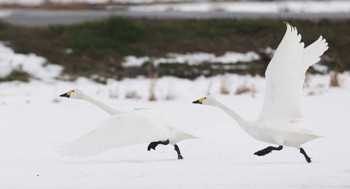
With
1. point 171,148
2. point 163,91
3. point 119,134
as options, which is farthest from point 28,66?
point 119,134

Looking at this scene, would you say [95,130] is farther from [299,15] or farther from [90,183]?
[299,15]

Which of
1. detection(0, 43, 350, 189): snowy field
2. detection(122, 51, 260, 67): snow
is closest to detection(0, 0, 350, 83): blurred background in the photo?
detection(122, 51, 260, 67): snow

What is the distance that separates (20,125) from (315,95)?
5.85m

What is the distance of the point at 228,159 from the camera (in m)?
8.49

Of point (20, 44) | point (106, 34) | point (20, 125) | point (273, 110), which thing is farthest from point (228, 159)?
point (106, 34)

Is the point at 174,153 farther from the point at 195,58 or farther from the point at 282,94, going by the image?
the point at 195,58

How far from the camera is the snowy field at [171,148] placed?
706 centimetres

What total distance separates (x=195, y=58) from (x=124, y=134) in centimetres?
1311

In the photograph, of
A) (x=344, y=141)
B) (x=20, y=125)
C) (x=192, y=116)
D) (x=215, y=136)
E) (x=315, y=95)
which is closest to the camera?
(x=344, y=141)

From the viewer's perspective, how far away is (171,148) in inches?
385

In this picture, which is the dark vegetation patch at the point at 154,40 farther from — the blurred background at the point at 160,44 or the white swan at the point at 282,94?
the white swan at the point at 282,94

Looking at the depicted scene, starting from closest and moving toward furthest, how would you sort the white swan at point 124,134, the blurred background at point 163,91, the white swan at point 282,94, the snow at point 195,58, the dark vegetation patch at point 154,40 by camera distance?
the blurred background at point 163,91 < the white swan at point 124,134 < the white swan at point 282,94 < the dark vegetation patch at point 154,40 < the snow at point 195,58

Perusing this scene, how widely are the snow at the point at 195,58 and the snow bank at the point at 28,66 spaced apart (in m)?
1.97

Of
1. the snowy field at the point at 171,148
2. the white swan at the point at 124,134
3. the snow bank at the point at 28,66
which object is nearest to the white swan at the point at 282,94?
the snowy field at the point at 171,148
